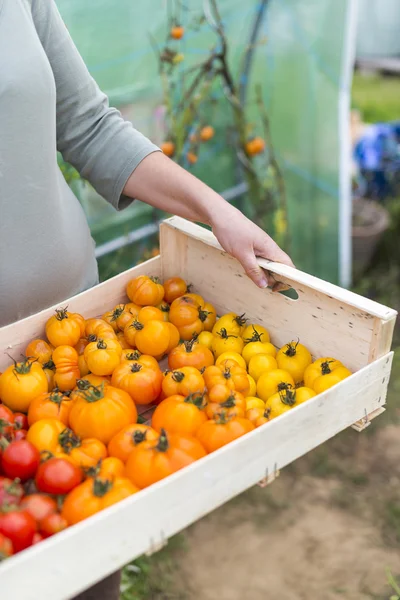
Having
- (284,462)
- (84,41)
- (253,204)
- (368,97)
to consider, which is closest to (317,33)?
(253,204)

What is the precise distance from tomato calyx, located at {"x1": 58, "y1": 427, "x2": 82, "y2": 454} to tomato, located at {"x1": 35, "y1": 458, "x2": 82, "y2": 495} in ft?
0.23

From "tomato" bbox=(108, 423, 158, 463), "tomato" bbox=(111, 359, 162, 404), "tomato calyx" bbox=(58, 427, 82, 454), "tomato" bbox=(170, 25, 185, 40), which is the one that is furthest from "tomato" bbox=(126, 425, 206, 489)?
"tomato" bbox=(170, 25, 185, 40)

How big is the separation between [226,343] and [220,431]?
394 mm

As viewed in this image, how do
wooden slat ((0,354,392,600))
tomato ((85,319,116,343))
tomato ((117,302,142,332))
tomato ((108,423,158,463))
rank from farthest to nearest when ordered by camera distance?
tomato ((117,302,142,332)) < tomato ((85,319,116,343)) < tomato ((108,423,158,463)) < wooden slat ((0,354,392,600))

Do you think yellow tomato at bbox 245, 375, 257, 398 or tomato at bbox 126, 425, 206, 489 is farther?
yellow tomato at bbox 245, 375, 257, 398

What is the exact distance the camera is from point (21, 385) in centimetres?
145

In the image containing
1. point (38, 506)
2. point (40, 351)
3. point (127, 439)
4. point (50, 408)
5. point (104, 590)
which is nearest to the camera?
point (38, 506)

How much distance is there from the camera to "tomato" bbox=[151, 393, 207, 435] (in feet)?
4.38

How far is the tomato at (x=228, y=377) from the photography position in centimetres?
146

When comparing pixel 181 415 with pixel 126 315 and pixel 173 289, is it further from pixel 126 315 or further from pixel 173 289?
pixel 173 289

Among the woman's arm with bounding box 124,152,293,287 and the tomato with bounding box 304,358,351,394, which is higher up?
the woman's arm with bounding box 124,152,293,287

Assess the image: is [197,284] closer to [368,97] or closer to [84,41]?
[84,41]

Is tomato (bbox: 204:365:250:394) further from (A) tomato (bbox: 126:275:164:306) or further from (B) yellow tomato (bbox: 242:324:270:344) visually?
(A) tomato (bbox: 126:275:164:306)

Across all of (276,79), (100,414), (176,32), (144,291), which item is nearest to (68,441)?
(100,414)
